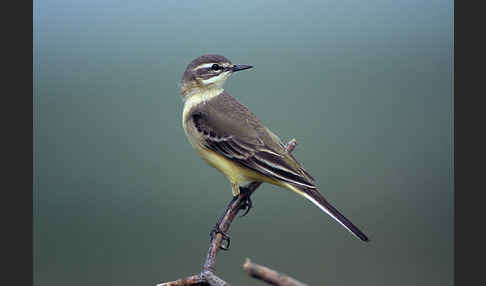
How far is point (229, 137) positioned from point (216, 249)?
1439 mm

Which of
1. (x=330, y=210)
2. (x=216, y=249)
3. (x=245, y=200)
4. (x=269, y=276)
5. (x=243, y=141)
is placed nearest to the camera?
(x=269, y=276)

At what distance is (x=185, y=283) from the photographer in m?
2.52

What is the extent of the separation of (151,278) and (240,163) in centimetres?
287

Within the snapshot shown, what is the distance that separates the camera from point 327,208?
3.74 metres

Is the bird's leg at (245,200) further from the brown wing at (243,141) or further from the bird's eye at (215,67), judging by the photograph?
the bird's eye at (215,67)

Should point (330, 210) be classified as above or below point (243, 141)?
below

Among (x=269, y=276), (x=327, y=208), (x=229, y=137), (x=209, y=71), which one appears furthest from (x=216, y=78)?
(x=269, y=276)

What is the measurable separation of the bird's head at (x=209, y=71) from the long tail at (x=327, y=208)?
1405mm

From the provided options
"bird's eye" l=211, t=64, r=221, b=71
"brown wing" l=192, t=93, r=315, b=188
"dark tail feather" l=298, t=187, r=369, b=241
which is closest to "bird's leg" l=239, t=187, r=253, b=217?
"brown wing" l=192, t=93, r=315, b=188

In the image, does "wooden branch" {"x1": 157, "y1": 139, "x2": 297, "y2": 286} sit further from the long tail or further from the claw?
the long tail

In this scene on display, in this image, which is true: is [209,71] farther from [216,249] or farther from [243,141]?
[216,249]

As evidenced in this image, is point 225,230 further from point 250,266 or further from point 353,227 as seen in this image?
point 250,266

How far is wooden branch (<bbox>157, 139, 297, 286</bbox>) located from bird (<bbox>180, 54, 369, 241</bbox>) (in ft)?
0.64

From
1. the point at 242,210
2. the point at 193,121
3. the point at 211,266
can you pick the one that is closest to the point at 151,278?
the point at 242,210
